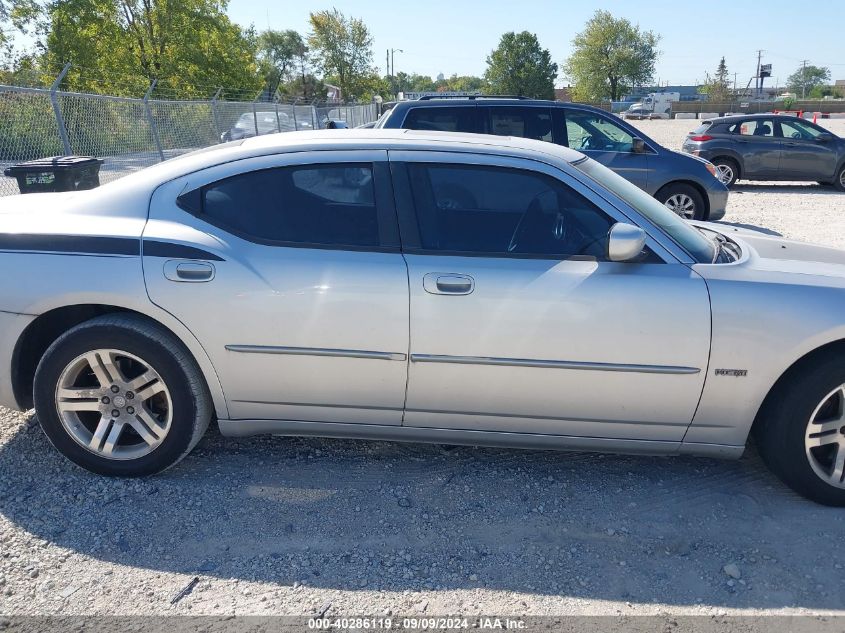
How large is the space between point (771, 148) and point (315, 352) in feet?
46.8

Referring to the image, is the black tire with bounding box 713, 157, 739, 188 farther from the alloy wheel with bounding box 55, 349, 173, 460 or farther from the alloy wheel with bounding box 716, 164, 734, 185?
the alloy wheel with bounding box 55, 349, 173, 460

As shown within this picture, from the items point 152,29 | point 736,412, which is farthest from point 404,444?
point 152,29

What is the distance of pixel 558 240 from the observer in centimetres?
327

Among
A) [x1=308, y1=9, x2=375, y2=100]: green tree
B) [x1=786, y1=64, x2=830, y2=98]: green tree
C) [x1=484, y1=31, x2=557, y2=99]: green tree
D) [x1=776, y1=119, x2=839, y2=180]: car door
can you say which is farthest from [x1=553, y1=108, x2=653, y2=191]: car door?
[x1=786, y1=64, x2=830, y2=98]: green tree

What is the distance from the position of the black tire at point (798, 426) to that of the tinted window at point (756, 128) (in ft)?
43.2

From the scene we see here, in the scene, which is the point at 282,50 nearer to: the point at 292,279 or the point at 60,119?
the point at 60,119

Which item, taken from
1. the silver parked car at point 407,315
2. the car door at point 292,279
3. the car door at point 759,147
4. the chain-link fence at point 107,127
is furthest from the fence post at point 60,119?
the car door at point 759,147

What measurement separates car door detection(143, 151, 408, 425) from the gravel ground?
410mm

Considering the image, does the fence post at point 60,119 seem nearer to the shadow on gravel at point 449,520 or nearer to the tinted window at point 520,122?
the tinted window at point 520,122

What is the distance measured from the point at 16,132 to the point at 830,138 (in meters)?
15.0

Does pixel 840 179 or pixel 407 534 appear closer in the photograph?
pixel 407 534

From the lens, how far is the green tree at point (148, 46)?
94.6 feet

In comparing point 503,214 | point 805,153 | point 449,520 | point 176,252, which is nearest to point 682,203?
point 503,214

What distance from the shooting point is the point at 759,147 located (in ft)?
47.9
